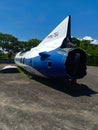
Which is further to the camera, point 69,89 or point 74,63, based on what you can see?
point 69,89

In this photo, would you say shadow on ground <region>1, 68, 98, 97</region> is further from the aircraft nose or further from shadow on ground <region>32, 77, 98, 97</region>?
the aircraft nose

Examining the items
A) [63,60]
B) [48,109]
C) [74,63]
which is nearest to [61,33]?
[74,63]

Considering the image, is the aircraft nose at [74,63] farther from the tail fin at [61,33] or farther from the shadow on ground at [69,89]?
the tail fin at [61,33]

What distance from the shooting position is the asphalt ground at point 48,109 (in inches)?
359

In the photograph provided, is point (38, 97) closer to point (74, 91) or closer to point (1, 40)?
point (74, 91)

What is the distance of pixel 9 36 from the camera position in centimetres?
11494

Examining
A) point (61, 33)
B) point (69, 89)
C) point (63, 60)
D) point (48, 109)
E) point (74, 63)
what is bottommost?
point (48, 109)

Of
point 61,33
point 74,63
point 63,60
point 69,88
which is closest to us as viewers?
point 63,60

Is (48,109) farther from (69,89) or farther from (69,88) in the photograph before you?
(69,88)

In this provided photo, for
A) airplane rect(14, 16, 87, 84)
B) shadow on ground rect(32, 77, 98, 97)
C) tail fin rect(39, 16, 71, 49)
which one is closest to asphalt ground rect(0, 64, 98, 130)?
shadow on ground rect(32, 77, 98, 97)

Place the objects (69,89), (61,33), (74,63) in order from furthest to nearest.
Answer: (61,33) → (69,89) → (74,63)

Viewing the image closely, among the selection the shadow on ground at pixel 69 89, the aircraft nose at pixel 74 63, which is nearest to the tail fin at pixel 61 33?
the aircraft nose at pixel 74 63

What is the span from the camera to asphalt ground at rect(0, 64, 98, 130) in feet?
29.9

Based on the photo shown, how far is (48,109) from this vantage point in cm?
1138
